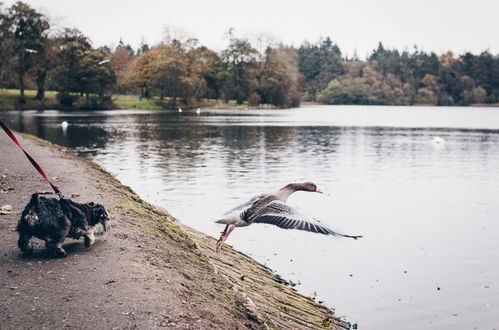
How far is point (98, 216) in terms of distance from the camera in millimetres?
9336

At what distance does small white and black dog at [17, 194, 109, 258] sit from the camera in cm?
832

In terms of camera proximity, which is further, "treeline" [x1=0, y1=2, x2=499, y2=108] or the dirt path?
"treeline" [x1=0, y1=2, x2=499, y2=108]

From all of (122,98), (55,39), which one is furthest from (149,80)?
(55,39)

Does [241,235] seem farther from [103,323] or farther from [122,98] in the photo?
[122,98]

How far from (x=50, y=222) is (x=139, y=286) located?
A: 1.84m

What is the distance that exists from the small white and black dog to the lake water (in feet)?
14.6

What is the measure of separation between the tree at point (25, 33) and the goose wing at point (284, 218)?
109 metres

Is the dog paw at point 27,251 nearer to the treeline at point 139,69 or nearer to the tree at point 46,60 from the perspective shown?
the treeline at point 139,69

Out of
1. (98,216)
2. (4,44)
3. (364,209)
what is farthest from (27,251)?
(4,44)

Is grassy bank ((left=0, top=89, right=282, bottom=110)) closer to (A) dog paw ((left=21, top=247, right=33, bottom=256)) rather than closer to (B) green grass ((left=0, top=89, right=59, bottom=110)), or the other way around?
(B) green grass ((left=0, top=89, right=59, bottom=110))

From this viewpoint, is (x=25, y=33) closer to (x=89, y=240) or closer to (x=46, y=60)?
(x=46, y=60)

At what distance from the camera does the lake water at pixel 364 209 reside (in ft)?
42.5

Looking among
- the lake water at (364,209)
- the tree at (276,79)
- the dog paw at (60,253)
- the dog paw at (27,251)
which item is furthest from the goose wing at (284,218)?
the tree at (276,79)

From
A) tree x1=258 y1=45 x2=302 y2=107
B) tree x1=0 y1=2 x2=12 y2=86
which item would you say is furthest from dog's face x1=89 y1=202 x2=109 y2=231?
tree x1=258 y1=45 x2=302 y2=107
